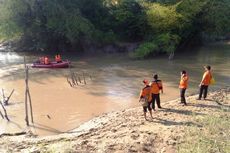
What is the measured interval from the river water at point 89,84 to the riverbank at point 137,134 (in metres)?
1.48

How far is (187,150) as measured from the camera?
1065 cm

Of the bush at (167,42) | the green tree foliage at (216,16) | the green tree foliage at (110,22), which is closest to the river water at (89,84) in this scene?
the bush at (167,42)

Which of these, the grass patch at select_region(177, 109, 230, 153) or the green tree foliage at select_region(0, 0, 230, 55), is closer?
the grass patch at select_region(177, 109, 230, 153)

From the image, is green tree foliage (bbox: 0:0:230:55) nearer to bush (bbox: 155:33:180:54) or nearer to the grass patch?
bush (bbox: 155:33:180:54)

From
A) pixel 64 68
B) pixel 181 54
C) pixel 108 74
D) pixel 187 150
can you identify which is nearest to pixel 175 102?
pixel 187 150

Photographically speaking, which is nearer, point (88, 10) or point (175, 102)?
point (175, 102)

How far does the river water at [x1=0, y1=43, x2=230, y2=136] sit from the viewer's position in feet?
54.3

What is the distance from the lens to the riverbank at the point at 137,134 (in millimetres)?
11750

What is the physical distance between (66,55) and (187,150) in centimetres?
2569

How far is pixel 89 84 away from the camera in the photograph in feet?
74.5

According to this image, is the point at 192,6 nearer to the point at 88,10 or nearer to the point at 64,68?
the point at 88,10

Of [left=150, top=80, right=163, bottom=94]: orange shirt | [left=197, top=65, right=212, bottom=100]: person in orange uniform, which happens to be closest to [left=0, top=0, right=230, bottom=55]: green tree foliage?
[left=197, top=65, right=212, bottom=100]: person in orange uniform

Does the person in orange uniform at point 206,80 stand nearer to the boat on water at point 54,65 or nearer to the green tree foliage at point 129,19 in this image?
the boat on water at point 54,65

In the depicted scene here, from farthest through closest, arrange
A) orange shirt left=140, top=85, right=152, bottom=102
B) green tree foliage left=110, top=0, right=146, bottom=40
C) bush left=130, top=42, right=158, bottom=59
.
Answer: green tree foliage left=110, top=0, right=146, bottom=40 < bush left=130, top=42, right=158, bottom=59 < orange shirt left=140, top=85, right=152, bottom=102
